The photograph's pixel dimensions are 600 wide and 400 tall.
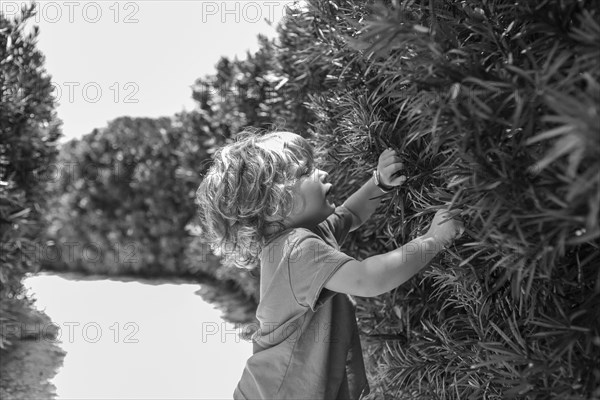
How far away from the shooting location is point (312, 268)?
2008 mm

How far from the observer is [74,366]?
4.91 m

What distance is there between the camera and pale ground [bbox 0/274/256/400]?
454cm

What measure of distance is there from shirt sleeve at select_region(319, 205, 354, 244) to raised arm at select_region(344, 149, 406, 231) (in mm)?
23

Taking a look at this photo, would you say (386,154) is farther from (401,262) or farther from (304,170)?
(401,262)

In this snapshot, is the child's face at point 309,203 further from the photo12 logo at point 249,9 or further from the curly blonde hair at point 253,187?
the photo12 logo at point 249,9

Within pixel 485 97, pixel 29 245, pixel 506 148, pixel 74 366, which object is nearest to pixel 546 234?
pixel 506 148

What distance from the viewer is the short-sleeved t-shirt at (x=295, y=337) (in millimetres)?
2105

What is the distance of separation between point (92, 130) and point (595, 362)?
6493mm

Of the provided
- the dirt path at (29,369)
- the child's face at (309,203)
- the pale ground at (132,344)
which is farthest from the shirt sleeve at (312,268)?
the dirt path at (29,369)

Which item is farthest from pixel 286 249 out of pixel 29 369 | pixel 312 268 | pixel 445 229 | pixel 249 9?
pixel 29 369

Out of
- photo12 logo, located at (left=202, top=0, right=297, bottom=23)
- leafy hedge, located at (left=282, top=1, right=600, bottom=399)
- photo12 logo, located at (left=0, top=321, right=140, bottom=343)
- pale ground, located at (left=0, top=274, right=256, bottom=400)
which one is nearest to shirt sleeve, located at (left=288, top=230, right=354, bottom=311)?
leafy hedge, located at (left=282, top=1, right=600, bottom=399)

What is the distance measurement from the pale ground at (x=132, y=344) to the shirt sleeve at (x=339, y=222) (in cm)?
234

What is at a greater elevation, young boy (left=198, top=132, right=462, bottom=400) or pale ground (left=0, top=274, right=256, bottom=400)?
young boy (left=198, top=132, right=462, bottom=400)

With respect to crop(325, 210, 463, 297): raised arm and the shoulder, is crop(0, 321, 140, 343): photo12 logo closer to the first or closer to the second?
the shoulder
